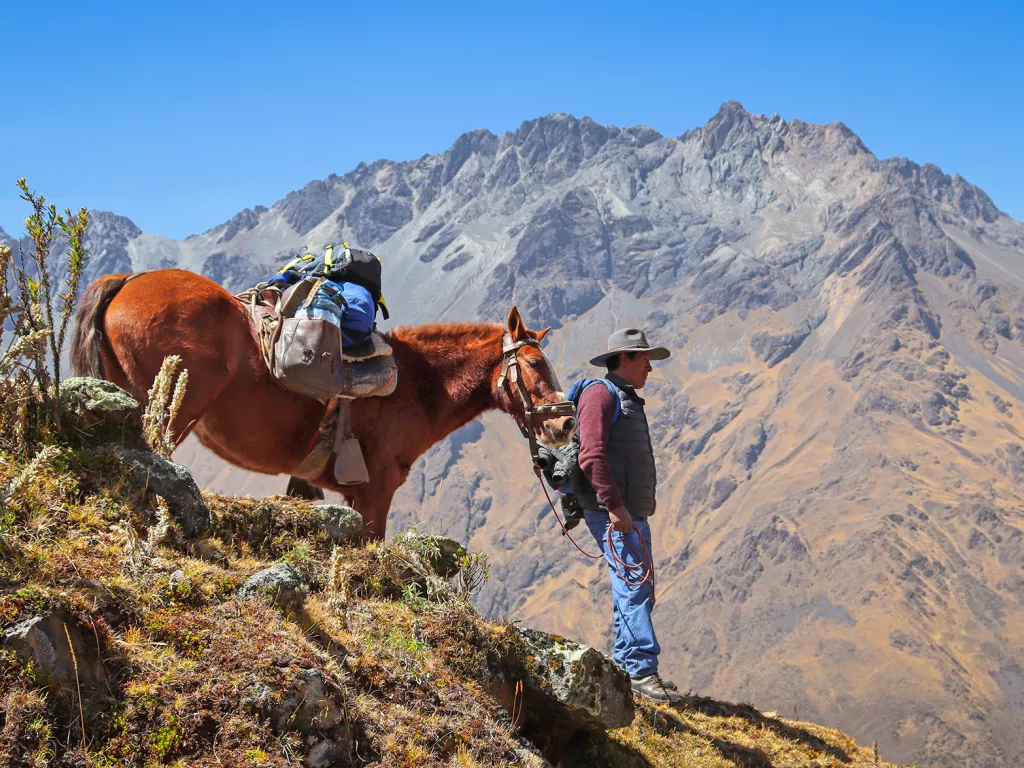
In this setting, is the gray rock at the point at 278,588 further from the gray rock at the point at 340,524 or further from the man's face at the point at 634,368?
the man's face at the point at 634,368

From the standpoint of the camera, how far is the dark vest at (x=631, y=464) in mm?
8094

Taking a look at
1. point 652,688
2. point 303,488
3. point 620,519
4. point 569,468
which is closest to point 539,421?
point 569,468

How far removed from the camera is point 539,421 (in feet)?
30.3

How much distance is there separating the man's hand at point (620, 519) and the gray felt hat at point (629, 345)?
150 cm

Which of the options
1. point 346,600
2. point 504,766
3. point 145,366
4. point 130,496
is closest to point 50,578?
point 130,496

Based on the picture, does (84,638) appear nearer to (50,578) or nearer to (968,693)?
(50,578)

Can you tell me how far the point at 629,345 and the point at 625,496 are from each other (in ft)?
4.68

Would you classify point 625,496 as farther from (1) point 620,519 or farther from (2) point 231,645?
(2) point 231,645

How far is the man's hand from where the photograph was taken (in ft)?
25.3

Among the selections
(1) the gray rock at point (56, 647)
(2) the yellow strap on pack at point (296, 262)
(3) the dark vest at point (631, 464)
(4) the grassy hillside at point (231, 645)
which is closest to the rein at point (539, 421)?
(3) the dark vest at point (631, 464)

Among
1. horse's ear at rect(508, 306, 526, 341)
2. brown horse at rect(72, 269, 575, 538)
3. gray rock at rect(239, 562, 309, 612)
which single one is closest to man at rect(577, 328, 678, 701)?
brown horse at rect(72, 269, 575, 538)

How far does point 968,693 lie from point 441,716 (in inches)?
8194

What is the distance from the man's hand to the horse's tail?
14.4 ft

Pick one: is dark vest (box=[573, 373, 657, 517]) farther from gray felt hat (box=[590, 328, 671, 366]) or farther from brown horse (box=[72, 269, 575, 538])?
brown horse (box=[72, 269, 575, 538])
